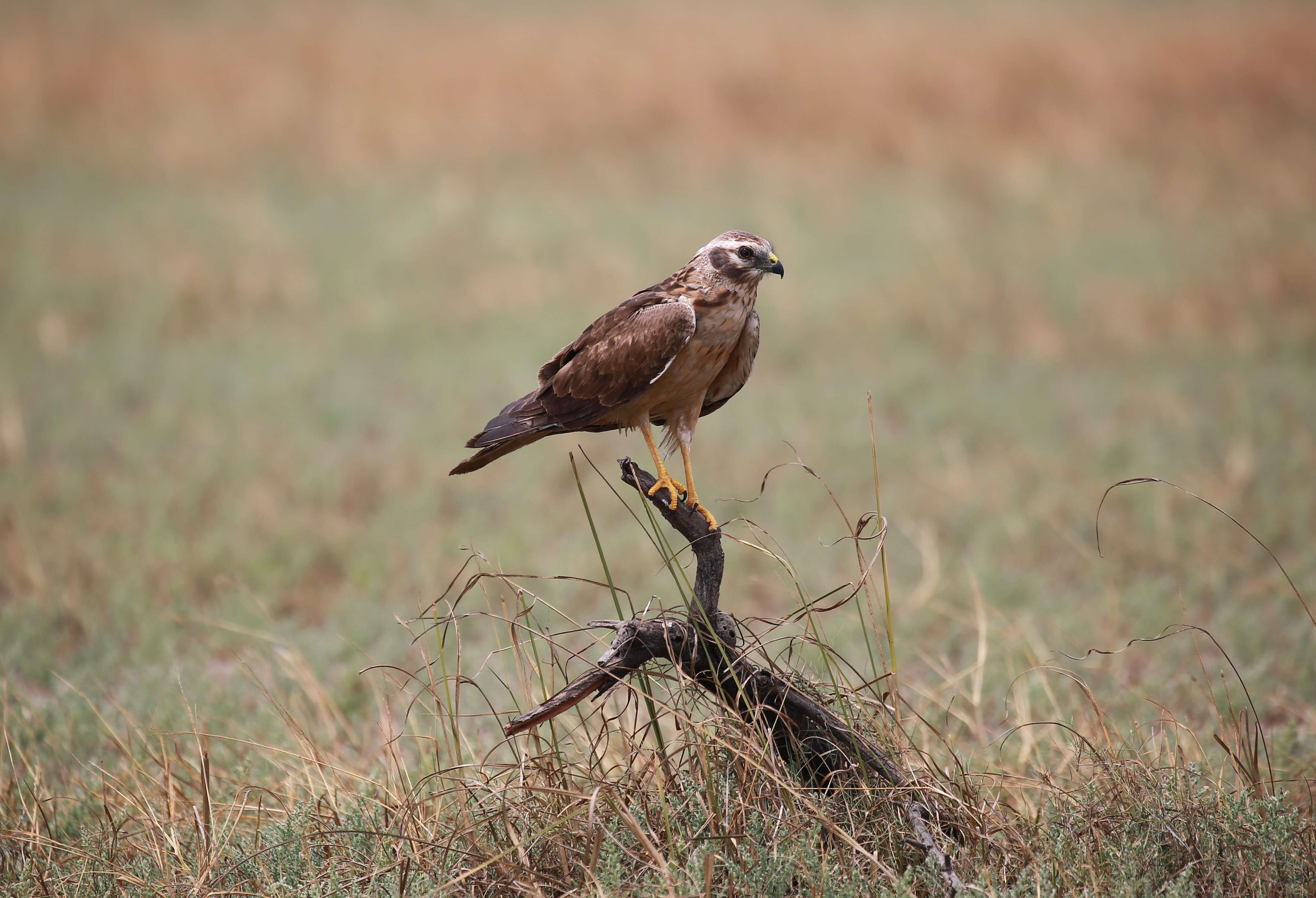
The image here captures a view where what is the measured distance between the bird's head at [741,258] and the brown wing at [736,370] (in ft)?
0.40

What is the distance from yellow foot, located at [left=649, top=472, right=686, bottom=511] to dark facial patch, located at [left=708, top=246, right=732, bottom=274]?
0.56m

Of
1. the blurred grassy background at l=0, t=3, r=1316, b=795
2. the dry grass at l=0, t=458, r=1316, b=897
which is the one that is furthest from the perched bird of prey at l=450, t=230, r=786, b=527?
the blurred grassy background at l=0, t=3, r=1316, b=795

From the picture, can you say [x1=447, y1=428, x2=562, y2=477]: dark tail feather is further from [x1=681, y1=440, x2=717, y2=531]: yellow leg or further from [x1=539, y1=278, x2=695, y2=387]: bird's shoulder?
[x1=681, y1=440, x2=717, y2=531]: yellow leg

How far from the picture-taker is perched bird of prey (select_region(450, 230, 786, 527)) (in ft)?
8.71

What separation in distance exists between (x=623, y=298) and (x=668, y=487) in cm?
781

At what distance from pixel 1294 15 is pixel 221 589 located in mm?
17329

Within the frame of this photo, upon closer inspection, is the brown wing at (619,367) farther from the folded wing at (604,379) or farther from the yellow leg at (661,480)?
the yellow leg at (661,480)

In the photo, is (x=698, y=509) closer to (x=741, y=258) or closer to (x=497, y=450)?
(x=497, y=450)

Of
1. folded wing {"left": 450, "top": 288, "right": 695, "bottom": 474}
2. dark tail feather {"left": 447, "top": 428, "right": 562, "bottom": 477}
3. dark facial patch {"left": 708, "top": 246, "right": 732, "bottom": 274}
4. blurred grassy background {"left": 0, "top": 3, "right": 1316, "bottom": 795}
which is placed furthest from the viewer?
blurred grassy background {"left": 0, "top": 3, "right": 1316, "bottom": 795}

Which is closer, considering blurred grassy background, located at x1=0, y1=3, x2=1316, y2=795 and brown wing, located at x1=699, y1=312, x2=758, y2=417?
brown wing, located at x1=699, y1=312, x2=758, y2=417

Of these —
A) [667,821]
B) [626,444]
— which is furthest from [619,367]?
[626,444]

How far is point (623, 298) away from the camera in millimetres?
10438

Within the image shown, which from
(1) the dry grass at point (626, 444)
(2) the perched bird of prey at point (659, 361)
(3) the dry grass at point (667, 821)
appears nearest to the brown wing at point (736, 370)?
(2) the perched bird of prey at point (659, 361)

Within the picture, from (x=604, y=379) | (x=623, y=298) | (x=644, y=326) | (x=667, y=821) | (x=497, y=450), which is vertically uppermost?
(x=623, y=298)
